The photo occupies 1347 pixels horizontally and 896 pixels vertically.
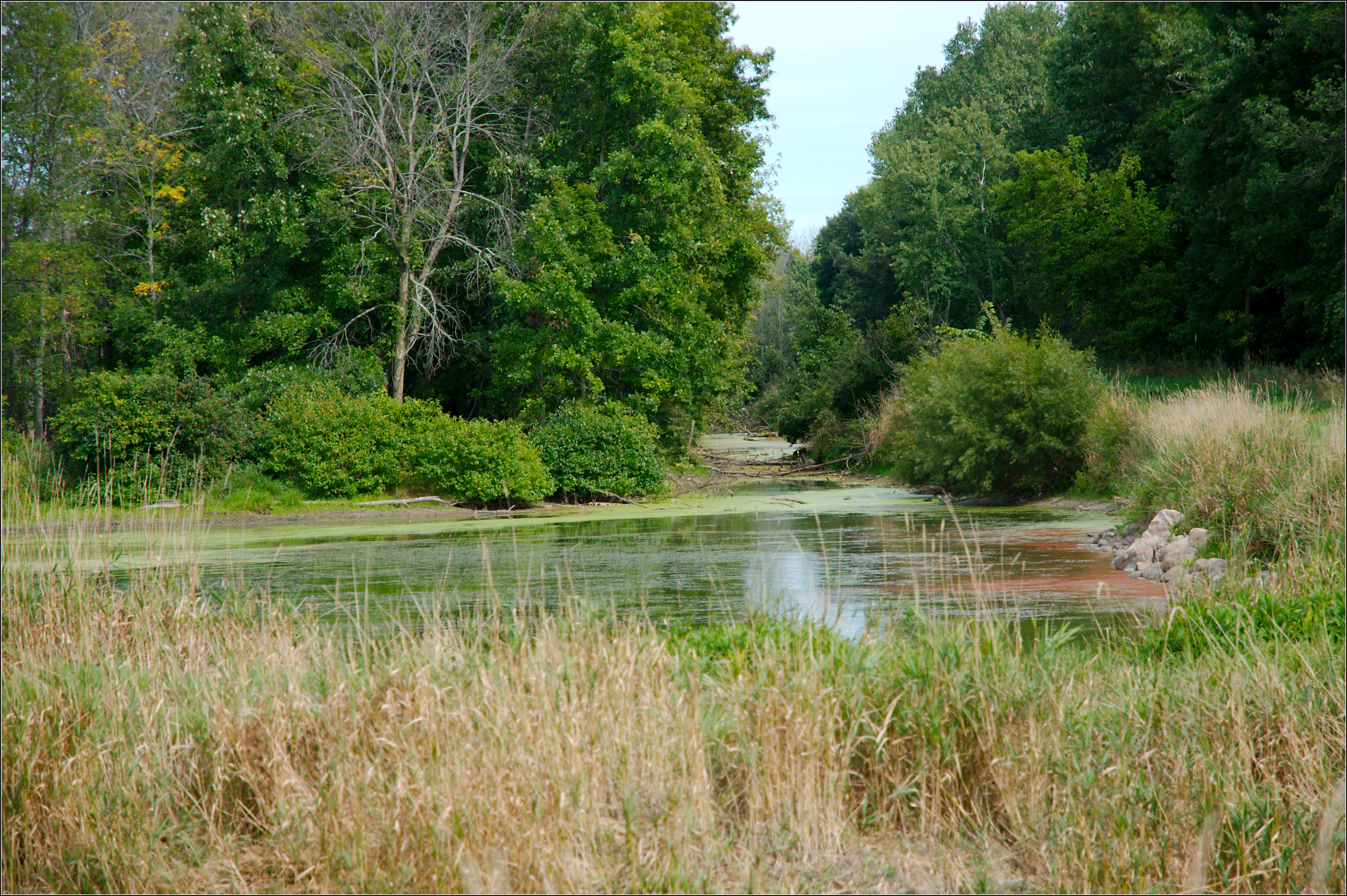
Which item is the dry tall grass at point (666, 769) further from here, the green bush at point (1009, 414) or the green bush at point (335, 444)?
the green bush at point (335, 444)

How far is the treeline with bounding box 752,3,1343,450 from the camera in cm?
2227

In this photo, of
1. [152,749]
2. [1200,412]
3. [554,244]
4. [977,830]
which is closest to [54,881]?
[152,749]

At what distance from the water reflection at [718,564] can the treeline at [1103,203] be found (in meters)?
8.46

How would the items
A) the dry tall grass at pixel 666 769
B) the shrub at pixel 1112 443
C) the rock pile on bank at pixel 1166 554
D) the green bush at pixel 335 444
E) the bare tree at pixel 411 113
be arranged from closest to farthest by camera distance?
the dry tall grass at pixel 666 769, the rock pile on bank at pixel 1166 554, the shrub at pixel 1112 443, the green bush at pixel 335 444, the bare tree at pixel 411 113

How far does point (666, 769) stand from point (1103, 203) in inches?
1361

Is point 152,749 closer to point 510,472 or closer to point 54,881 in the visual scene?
point 54,881

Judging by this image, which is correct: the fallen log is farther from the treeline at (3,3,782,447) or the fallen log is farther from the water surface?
the treeline at (3,3,782,447)

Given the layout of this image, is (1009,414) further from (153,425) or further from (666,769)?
(666,769)

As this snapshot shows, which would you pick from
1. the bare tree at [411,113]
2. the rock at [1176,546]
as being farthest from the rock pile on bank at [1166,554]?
the bare tree at [411,113]

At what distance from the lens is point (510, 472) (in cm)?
1973

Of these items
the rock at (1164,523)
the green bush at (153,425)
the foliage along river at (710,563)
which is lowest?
the foliage along river at (710,563)

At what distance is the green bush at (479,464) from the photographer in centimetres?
1983

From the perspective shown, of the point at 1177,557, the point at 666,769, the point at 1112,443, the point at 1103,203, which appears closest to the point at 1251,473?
the point at 1177,557

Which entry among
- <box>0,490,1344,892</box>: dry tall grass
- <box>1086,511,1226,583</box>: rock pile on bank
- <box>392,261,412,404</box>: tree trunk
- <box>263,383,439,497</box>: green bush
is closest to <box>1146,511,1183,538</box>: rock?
<box>1086,511,1226,583</box>: rock pile on bank
